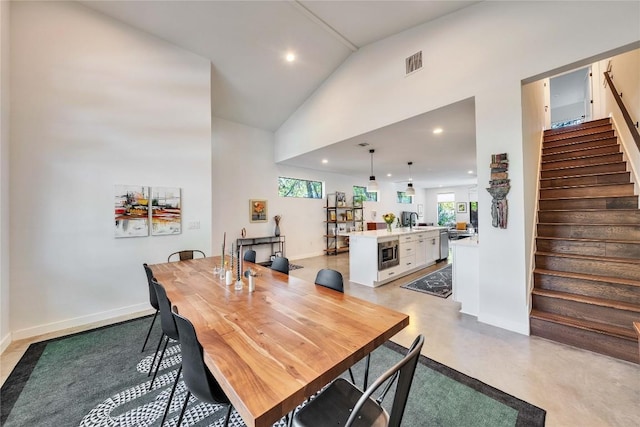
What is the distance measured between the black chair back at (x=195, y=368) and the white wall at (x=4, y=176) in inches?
114

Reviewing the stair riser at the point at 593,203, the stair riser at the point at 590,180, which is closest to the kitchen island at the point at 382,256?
the stair riser at the point at 593,203

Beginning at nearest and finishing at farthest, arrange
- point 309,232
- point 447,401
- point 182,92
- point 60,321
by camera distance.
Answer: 1. point 447,401
2. point 60,321
3. point 182,92
4. point 309,232

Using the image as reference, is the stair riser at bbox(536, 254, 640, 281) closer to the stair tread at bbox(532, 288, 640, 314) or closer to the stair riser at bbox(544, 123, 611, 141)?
the stair tread at bbox(532, 288, 640, 314)

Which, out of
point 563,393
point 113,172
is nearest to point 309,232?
point 113,172

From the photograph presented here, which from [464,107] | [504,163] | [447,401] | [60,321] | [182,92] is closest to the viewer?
[447,401]

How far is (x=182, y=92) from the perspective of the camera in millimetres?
3770

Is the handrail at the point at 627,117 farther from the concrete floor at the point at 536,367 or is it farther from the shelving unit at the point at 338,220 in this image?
the shelving unit at the point at 338,220

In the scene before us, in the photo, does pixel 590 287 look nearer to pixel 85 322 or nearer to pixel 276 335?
pixel 276 335

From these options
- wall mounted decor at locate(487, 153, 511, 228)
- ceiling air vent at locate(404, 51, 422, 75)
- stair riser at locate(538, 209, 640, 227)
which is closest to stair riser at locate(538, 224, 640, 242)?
stair riser at locate(538, 209, 640, 227)

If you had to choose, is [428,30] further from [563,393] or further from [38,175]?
[38,175]

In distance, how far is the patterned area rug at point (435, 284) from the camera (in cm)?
396

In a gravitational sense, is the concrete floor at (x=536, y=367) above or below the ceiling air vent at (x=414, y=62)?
below

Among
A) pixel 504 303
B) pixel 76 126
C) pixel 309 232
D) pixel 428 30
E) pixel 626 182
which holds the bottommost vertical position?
pixel 504 303

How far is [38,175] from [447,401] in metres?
4.64
